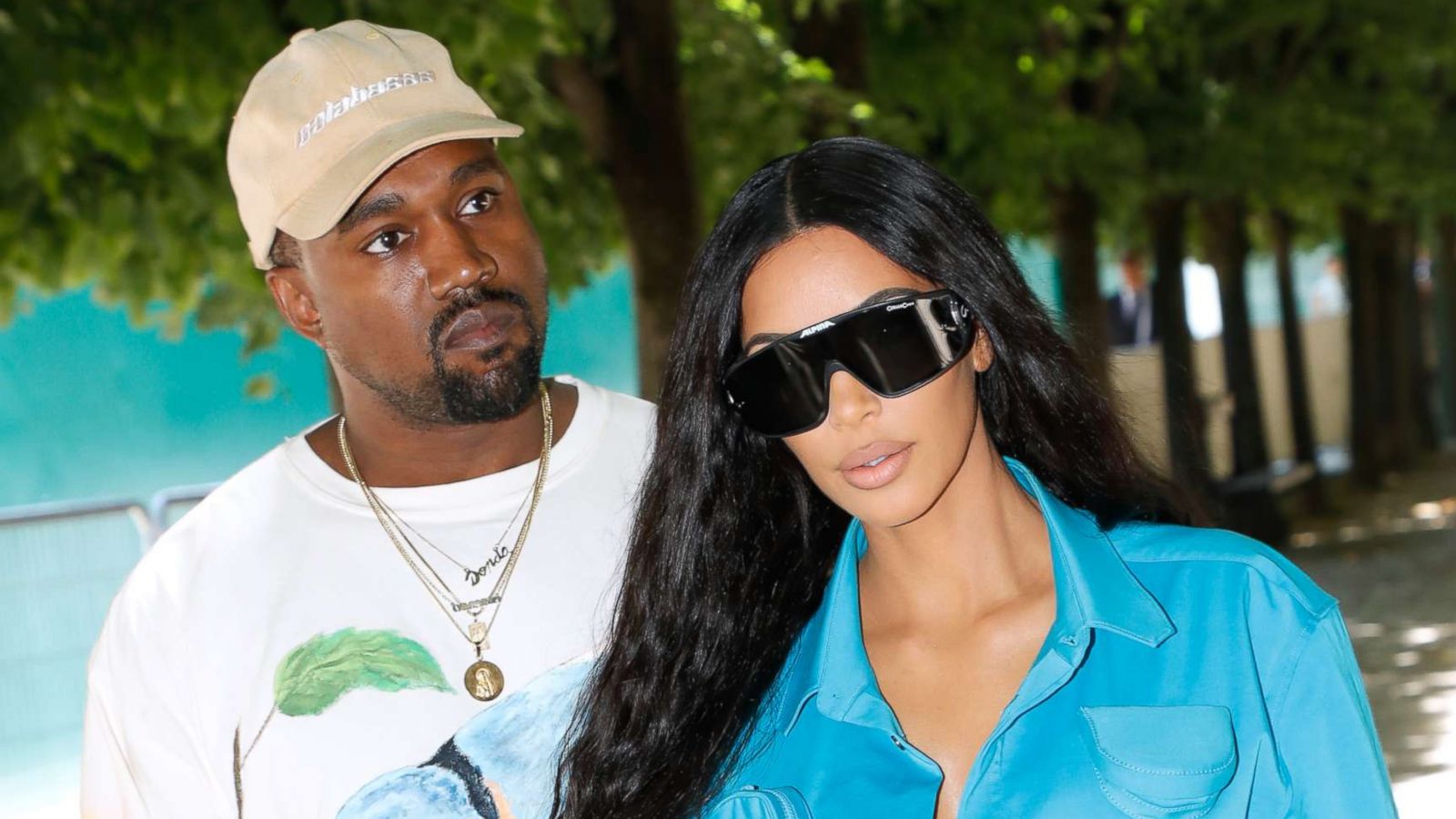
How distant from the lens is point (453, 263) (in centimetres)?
283

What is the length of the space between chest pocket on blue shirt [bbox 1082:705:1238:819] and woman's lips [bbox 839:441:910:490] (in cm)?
45

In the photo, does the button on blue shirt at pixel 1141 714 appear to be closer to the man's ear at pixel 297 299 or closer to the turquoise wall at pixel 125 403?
the man's ear at pixel 297 299

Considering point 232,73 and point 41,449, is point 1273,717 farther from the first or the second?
point 41,449

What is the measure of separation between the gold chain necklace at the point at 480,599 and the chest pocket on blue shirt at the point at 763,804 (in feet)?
1.46

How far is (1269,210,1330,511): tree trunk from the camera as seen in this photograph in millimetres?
17219

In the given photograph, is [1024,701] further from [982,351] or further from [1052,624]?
[982,351]

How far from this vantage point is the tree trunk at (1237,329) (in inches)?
580

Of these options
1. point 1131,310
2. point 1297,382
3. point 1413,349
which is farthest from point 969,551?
point 1413,349

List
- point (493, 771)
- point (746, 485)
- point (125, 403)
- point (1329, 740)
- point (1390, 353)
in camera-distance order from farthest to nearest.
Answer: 1. point (1390, 353)
2. point (125, 403)
3. point (746, 485)
4. point (493, 771)
5. point (1329, 740)

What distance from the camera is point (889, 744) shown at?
2.36 metres

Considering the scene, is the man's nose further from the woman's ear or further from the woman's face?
the woman's ear

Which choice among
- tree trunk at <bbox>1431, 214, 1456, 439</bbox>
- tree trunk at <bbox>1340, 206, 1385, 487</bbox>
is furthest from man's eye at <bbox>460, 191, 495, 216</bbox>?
tree trunk at <bbox>1431, 214, 1456, 439</bbox>

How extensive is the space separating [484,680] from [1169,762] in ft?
3.42

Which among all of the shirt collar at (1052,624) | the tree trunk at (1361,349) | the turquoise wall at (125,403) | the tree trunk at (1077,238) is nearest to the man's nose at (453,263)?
the shirt collar at (1052,624)
